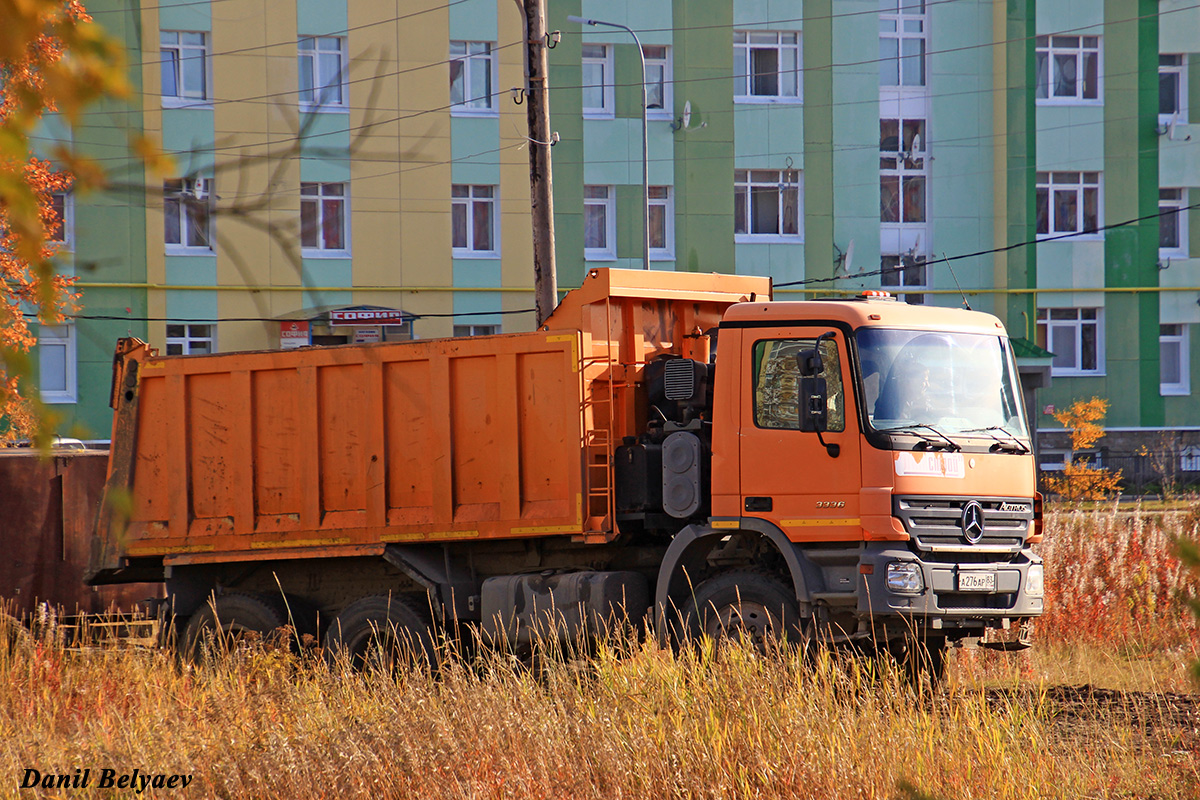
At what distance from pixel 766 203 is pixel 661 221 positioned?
9.34 ft

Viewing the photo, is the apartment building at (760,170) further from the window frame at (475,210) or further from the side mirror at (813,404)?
the side mirror at (813,404)

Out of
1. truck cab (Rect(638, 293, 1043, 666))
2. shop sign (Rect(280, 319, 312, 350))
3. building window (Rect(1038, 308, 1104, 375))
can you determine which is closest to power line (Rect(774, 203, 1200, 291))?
building window (Rect(1038, 308, 1104, 375))

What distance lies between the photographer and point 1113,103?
32.3m

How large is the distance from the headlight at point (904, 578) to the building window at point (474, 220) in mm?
23319

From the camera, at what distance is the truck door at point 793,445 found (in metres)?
7.87

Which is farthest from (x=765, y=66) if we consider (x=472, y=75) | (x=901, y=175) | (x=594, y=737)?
(x=594, y=737)

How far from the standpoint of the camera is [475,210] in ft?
98.8

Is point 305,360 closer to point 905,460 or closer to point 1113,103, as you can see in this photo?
point 905,460

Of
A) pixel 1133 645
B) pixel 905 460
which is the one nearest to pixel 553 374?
pixel 905 460

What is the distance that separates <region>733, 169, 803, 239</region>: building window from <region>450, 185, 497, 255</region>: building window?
20.7ft

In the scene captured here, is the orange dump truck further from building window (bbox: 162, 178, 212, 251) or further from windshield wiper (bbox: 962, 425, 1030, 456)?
building window (bbox: 162, 178, 212, 251)

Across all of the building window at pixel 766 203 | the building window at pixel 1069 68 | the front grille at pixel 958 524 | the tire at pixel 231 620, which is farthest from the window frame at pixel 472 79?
the front grille at pixel 958 524

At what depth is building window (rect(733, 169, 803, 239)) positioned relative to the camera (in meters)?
31.3

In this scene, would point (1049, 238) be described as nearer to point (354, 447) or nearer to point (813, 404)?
point (813, 404)
